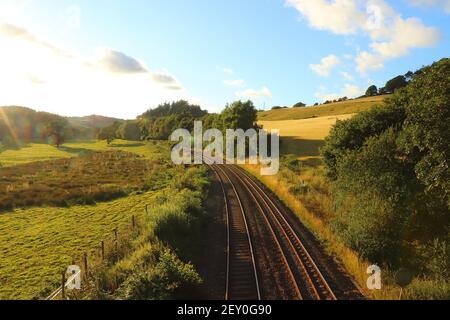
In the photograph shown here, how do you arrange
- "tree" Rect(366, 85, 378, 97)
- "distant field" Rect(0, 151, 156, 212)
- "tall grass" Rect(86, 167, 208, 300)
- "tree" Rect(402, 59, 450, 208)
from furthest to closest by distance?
"tree" Rect(366, 85, 378, 97) → "distant field" Rect(0, 151, 156, 212) → "tree" Rect(402, 59, 450, 208) → "tall grass" Rect(86, 167, 208, 300)

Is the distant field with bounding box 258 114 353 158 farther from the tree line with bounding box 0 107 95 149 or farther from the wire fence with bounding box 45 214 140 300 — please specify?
the tree line with bounding box 0 107 95 149

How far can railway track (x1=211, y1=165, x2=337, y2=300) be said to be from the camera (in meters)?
14.4

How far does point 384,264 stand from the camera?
1714 centimetres

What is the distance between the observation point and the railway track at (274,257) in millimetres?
14359

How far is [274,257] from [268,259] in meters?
0.42

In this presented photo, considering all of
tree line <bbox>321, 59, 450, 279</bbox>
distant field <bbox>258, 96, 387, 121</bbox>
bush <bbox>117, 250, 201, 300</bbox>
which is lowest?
bush <bbox>117, 250, 201, 300</bbox>

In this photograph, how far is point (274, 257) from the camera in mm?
18062

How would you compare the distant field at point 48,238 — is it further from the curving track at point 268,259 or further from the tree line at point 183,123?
the tree line at point 183,123

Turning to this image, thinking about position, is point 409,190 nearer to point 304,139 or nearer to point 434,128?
point 434,128

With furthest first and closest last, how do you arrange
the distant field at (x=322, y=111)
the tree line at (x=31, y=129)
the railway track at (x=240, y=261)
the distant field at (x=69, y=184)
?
1. the tree line at (x=31, y=129)
2. the distant field at (x=322, y=111)
3. the distant field at (x=69, y=184)
4. the railway track at (x=240, y=261)

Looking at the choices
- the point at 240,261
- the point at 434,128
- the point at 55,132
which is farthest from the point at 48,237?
the point at 55,132

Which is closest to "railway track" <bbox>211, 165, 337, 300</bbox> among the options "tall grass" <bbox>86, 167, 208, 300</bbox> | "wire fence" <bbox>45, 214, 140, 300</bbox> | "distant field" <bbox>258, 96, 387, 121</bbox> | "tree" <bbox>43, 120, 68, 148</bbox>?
"tall grass" <bbox>86, 167, 208, 300</bbox>

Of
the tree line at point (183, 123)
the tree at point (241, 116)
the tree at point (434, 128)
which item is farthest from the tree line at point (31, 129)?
the tree at point (434, 128)

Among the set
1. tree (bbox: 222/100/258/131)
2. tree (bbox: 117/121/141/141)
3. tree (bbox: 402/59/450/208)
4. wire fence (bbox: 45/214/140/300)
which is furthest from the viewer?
tree (bbox: 117/121/141/141)
